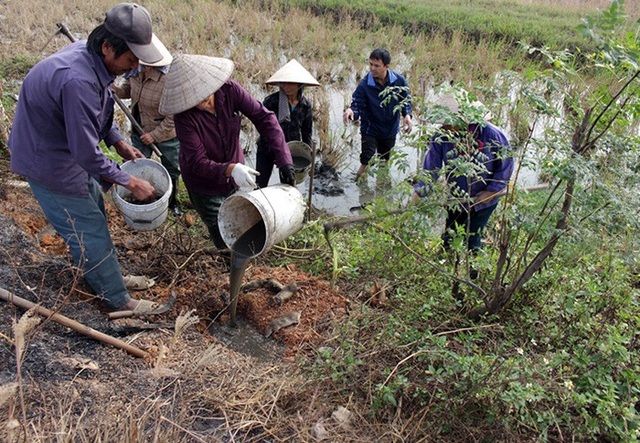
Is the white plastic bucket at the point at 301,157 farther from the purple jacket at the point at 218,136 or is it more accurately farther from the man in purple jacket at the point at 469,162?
the man in purple jacket at the point at 469,162

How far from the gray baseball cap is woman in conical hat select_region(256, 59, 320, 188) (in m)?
1.65

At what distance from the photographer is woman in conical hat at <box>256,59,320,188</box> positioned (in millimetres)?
3812

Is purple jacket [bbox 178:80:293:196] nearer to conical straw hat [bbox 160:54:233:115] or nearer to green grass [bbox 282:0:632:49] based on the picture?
conical straw hat [bbox 160:54:233:115]

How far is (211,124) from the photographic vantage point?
287 centimetres

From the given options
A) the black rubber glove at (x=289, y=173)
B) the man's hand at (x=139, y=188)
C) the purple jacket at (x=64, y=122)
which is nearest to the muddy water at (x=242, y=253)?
the black rubber glove at (x=289, y=173)

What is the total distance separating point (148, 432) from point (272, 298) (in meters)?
1.44

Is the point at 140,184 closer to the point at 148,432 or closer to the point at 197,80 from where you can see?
the point at 197,80

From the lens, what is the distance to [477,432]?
186 centimetres

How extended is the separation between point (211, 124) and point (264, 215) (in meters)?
0.74

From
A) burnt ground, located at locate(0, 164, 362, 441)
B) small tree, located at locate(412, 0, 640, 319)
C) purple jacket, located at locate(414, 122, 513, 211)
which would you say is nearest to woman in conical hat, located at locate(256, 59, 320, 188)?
A: burnt ground, located at locate(0, 164, 362, 441)

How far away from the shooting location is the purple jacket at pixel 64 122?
2104 mm

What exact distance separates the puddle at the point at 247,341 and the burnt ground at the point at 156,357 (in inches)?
1.2

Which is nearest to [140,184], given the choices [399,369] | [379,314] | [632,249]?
[379,314]

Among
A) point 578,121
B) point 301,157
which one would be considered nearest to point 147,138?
point 301,157
